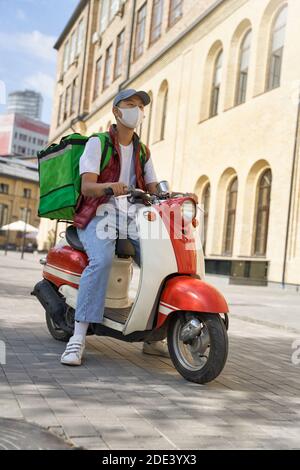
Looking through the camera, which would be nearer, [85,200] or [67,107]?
[85,200]

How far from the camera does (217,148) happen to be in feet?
72.6

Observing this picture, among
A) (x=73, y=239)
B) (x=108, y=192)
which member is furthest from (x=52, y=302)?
(x=108, y=192)

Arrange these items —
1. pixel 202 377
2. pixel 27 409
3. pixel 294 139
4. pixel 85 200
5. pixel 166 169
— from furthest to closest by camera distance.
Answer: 1. pixel 166 169
2. pixel 294 139
3. pixel 85 200
4. pixel 202 377
5. pixel 27 409

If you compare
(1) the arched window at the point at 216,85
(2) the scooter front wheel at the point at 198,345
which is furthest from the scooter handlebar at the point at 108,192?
(1) the arched window at the point at 216,85

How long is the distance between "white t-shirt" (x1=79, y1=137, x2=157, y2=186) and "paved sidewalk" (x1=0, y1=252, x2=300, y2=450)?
1.40m

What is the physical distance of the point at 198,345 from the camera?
382 centimetres

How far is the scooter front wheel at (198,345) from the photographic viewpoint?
12.1ft

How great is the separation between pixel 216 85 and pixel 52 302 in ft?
67.5

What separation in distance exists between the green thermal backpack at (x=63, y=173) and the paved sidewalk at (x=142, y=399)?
112 centimetres

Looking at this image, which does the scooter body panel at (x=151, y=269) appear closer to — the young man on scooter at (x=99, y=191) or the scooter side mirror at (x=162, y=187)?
the young man on scooter at (x=99, y=191)

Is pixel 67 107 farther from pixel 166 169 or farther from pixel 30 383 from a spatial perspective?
pixel 30 383

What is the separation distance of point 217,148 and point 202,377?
1892 cm

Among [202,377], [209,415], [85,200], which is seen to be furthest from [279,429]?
[85,200]

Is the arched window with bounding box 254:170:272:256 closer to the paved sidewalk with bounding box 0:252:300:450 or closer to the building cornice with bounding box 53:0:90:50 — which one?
the paved sidewalk with bounding box 0:252:300:450
